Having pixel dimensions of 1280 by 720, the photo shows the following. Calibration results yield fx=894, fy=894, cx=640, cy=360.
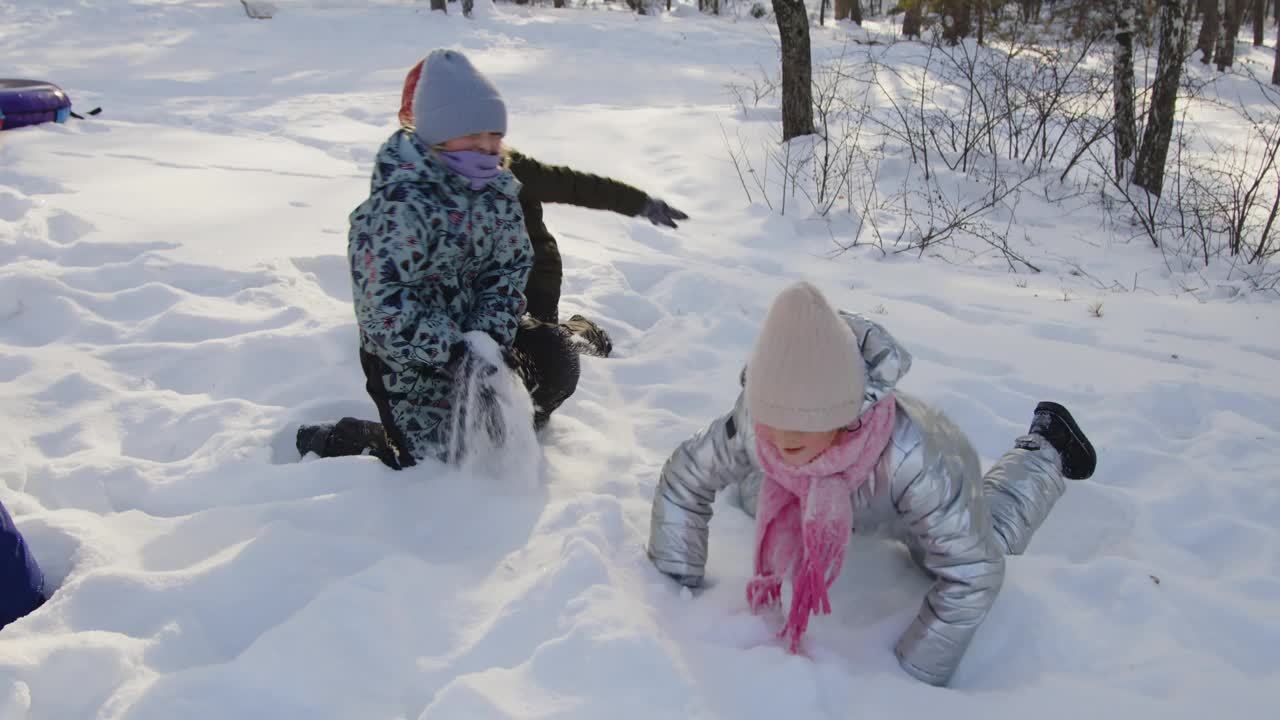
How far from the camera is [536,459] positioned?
257cm

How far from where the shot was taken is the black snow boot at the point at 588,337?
134 inches

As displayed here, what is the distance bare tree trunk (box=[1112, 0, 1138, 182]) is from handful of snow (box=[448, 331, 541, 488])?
234 inches

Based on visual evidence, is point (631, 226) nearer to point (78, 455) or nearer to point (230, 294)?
point (230, 294)

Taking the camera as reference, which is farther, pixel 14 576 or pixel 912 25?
pixel 912 25

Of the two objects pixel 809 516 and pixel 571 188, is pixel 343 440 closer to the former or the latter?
pixel 571 188

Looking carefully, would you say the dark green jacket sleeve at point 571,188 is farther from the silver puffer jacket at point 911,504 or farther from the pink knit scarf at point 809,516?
the pink knit scarf at point 809,516

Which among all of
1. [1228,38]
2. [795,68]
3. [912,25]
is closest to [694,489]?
[795,68]

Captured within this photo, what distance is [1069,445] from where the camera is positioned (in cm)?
253

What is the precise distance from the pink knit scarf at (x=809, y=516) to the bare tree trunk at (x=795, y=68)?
562cm

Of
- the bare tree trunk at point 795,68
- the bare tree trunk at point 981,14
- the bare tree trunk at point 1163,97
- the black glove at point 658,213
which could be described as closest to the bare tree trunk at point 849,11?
the bare tree trunk at point 981,14

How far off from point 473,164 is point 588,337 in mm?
1130

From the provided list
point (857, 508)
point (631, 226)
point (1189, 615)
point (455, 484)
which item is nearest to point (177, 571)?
point (455, 484)

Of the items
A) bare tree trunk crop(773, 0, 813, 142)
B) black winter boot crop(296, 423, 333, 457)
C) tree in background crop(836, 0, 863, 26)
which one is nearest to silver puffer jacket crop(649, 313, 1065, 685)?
black winter boot crop(296, 423, 333, 457)

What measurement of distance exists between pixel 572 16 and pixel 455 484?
1605 centimetres
